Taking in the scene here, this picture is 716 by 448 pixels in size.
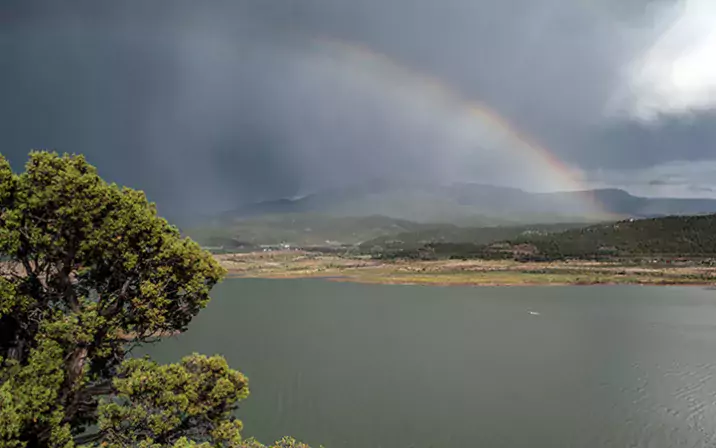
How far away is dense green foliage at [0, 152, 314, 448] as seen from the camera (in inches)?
391

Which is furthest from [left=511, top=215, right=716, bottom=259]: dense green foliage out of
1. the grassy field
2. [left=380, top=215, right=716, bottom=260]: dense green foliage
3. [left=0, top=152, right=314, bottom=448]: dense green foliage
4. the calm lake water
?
[left=0, top=152, right=314, bottom=448]: dense green foliage

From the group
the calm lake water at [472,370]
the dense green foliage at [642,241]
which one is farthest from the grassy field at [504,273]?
the calm lake water at [472,370]

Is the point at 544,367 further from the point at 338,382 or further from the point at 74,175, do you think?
the point at 74,175

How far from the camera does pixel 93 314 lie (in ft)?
34.4

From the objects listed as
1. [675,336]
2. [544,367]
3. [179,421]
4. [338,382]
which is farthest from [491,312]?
[179,421]

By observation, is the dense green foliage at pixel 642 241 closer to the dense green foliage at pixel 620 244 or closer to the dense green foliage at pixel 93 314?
the dense green foliage at pixel 620 244

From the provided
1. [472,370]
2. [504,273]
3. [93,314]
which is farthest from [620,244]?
[93,314]

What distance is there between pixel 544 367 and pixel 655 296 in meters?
41.8

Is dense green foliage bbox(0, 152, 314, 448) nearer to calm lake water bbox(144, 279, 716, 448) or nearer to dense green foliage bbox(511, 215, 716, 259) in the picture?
calm lake water bbox(144, 279, 716, 448)

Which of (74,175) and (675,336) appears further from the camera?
(675,336)

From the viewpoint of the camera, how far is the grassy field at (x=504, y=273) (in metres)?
80.1

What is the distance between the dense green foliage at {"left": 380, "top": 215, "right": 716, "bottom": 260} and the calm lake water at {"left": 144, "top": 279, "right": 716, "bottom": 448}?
2623 inches

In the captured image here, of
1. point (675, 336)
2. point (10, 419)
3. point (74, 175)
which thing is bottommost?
point (675, 336)

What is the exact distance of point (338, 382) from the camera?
26.9 metres
